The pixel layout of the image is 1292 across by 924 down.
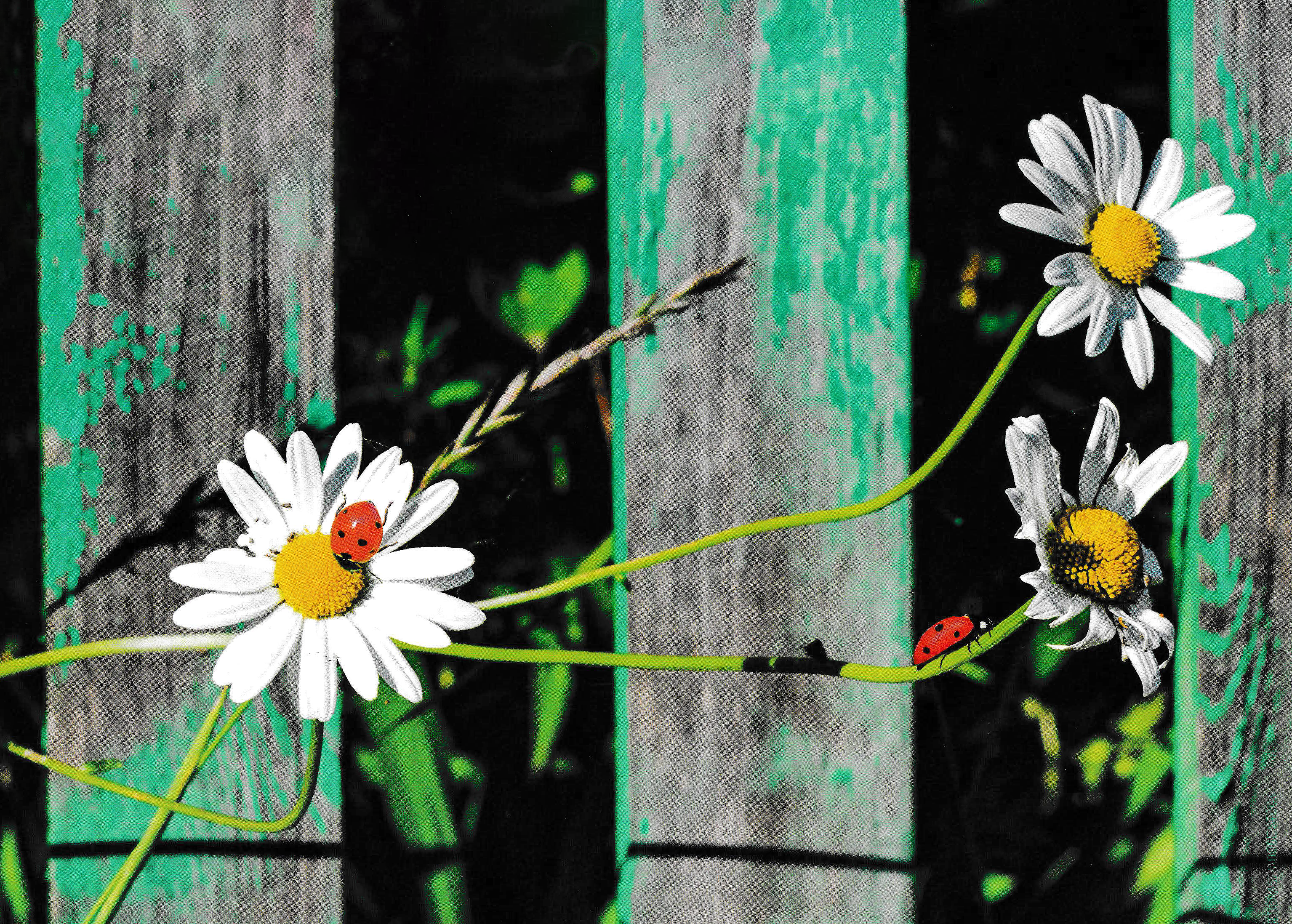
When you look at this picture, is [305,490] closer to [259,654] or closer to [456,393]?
[259,654]

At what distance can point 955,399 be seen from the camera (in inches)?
29.1

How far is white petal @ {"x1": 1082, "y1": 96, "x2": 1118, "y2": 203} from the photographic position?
0.52m

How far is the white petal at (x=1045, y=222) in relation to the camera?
0.46 m

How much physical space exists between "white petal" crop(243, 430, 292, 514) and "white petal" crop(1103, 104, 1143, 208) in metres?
0.49

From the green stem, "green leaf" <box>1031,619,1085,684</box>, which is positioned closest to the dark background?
"green leaf" <box>1031,619,1085,684</box>

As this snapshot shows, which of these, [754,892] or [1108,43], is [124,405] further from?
[1108,43]

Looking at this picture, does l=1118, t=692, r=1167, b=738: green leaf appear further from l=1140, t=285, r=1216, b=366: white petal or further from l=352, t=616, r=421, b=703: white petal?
l=352, t=616, r=421, b=703: white petal

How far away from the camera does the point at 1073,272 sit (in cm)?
49

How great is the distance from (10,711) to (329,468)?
39 cm

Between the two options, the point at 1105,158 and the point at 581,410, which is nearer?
the point at 1105,158

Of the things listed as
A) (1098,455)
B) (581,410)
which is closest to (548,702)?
(581,410)

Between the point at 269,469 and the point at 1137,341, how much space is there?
48 cm

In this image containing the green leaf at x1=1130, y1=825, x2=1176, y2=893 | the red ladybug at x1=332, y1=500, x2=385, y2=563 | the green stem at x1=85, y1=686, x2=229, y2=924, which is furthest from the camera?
the green leaf at x1=1130, y1=825, x2=1176, y2=893

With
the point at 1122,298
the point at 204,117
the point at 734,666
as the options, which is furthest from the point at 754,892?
the point at 204,117
